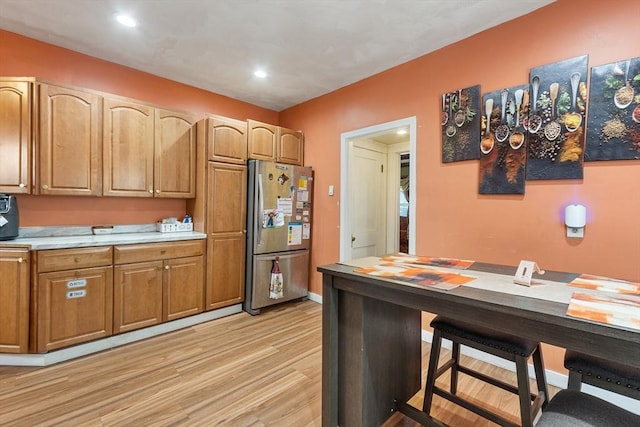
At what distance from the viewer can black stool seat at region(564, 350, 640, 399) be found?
1065 mm

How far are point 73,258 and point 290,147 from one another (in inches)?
100

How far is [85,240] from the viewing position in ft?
8.19

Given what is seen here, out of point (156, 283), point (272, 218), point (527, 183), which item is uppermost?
point (527, 183)

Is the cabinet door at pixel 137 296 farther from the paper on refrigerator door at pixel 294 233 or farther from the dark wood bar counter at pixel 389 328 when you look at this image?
the dark wood bar counter at pixel 389 328

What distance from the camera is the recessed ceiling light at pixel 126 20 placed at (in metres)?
2.26

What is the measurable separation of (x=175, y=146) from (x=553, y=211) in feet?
11.4

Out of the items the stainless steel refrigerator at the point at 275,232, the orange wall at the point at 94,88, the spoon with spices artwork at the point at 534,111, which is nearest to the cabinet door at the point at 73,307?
the orange wall at the point at 94,88

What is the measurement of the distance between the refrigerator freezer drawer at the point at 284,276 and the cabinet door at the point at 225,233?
203mm

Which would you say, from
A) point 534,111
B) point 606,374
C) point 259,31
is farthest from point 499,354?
point 259,31

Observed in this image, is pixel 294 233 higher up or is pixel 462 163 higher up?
pixel 462 163

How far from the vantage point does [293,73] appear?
318 cm

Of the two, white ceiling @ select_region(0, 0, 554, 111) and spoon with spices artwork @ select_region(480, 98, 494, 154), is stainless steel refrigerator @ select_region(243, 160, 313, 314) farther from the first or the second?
spoon with spices artwork @ select_region(480, 98, 494, 154)

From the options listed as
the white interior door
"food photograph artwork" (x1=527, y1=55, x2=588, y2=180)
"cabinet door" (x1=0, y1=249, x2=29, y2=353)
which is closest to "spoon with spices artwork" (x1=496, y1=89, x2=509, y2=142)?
"food photograph artwork" (x1=527, y1=55, x2=588, y2=180)

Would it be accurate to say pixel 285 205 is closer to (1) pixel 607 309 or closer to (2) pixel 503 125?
(2) pixel 503 125
